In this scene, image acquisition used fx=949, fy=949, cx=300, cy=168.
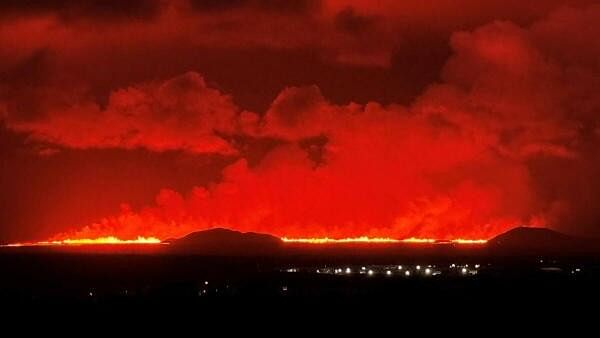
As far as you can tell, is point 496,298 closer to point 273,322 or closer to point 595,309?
point 595,309

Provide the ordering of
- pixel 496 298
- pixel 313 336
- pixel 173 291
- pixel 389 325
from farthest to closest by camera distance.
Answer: pixel 173 291 → pixel 496 298 → pixel 389 325 → pixel 313 336

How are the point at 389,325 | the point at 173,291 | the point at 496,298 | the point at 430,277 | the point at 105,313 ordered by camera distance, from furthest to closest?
the point at 430,277, the point at 173,291, the point at 496,298, the point at 105,313, the point at 389,325

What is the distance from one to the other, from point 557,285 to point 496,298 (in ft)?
70.3

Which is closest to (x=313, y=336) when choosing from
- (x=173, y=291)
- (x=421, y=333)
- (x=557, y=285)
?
(x=421, y=333)

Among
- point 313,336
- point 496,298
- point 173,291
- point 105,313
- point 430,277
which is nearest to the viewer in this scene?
point 313,336

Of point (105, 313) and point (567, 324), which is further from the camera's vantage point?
point (105, 313)

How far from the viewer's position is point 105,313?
77.1m

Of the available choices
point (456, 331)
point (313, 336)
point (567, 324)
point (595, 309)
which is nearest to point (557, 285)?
point (595, 309)

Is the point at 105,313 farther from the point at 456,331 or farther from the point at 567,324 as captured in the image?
the point at 567,324

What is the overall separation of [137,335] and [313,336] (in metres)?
11.4

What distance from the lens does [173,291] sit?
335ft

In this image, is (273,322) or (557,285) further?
(557,285)

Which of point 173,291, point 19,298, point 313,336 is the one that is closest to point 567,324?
point 313,336

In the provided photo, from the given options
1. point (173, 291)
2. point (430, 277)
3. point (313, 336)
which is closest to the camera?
point (313, 336)
